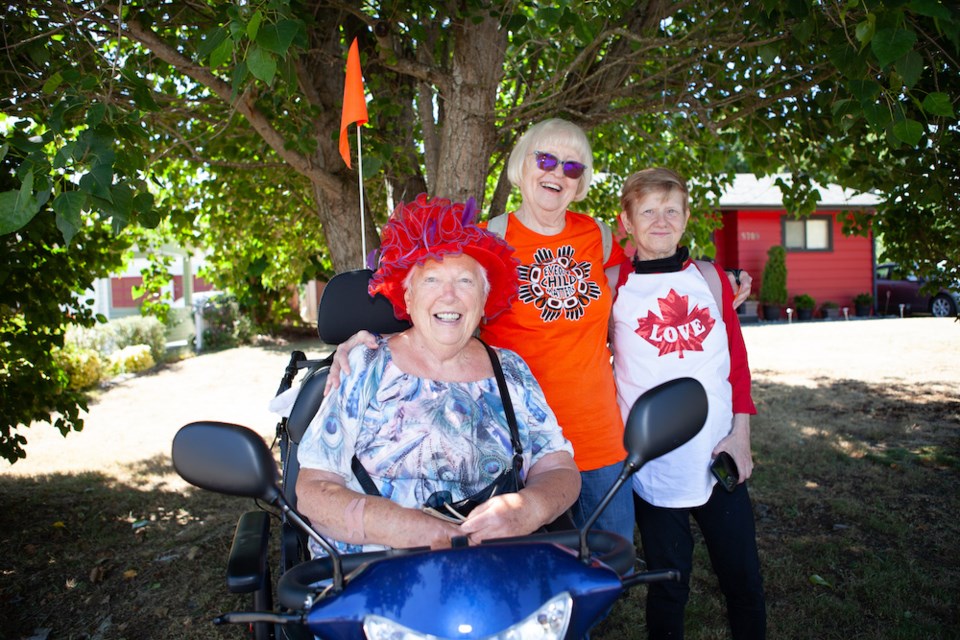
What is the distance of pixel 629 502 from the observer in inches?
109

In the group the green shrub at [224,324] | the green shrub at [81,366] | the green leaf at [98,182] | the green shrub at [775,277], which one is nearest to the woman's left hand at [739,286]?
the green leaf at [98,182]

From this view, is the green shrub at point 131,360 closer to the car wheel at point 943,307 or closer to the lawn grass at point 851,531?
the lawn grass at point 851,531

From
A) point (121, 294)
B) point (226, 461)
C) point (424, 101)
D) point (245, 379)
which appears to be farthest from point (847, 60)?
point (121, 294)

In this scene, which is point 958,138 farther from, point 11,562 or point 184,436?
point 11,562

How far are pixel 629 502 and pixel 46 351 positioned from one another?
163 inches

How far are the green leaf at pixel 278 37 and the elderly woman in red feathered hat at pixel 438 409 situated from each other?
61 cm

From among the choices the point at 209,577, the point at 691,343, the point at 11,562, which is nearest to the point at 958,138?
the point at 691,343

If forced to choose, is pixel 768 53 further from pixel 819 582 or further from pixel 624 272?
pixel 819 582

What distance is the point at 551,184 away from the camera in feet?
9.14

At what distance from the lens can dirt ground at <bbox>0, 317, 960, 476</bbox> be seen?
25.5 ft

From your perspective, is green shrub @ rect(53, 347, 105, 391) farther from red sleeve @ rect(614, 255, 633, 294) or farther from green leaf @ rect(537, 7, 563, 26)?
red sleeve @ rect(614, 255, 633, 294)

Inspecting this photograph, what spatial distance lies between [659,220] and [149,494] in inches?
207

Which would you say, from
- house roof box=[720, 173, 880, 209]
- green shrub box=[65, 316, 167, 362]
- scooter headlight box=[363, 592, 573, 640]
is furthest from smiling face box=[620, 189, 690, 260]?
house roof box=[720, 173, 880, 209]

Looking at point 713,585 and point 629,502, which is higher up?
point 629,502
